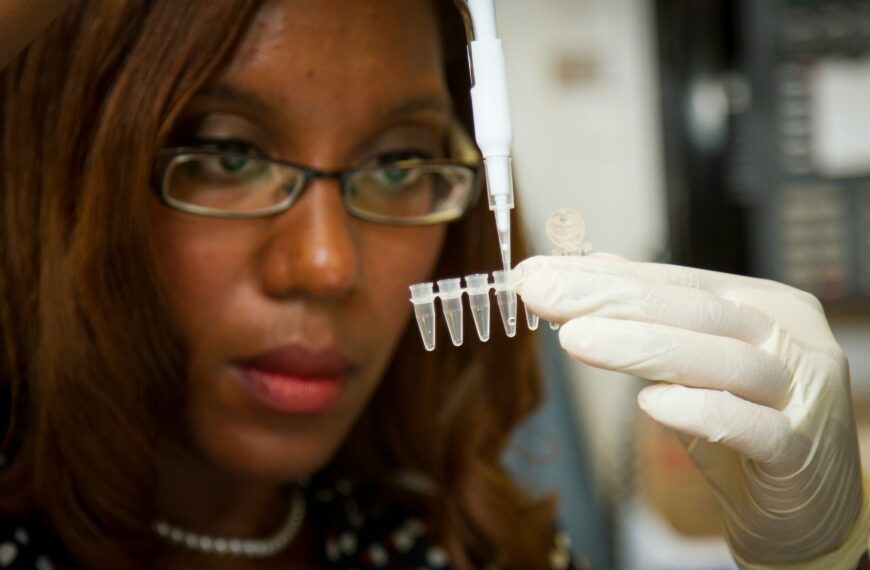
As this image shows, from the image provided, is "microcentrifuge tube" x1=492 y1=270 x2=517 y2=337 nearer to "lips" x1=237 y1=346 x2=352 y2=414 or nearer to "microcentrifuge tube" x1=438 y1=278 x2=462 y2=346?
"microcentrifuge tube" x1=438 y1=278 x2=462 y2=346

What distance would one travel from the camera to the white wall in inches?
79.2

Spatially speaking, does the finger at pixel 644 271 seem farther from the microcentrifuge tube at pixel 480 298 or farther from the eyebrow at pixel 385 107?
the eyebrow at pixel 385 107

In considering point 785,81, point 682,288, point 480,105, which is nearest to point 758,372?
point 682,288

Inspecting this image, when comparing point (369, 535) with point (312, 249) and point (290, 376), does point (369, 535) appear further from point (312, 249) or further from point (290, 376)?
point (312, 249)

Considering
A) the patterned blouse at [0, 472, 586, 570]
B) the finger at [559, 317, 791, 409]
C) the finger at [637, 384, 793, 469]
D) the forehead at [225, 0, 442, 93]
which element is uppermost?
the forehead at [225, 0, 442, 93]

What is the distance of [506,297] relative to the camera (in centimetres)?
60

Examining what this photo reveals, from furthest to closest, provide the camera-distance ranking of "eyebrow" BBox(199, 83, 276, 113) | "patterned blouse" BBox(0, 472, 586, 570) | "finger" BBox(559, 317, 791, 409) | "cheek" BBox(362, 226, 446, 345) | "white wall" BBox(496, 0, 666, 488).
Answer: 1. "white wall" BBox(496, 0, 666, 488)
2. "patterned blouse" BBox(0, 472, 586, 570)
3. "cheek" BBox(362, 226, 446, 345)
4. "eyebrow" BBox(199, 83, 276, 113)
5. "finger" BBox(559, 317, 791, 409)

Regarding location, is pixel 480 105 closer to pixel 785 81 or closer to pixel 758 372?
pixel 758 372

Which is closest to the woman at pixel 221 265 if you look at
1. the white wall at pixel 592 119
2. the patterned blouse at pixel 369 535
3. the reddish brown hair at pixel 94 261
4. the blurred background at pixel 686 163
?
the reddish brown hair at pixel 94 261

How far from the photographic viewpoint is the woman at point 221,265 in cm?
66

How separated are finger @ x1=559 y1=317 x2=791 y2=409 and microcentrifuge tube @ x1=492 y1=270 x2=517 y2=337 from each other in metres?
0.05

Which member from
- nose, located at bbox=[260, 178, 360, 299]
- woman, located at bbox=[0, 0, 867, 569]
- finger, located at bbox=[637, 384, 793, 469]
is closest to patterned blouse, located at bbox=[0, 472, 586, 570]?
woman, located at bbox=[0, 0, 867, 569]

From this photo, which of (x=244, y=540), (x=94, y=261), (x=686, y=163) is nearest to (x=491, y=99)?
(x=94, y=261)

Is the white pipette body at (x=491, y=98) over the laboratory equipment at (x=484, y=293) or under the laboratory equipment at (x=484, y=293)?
over
